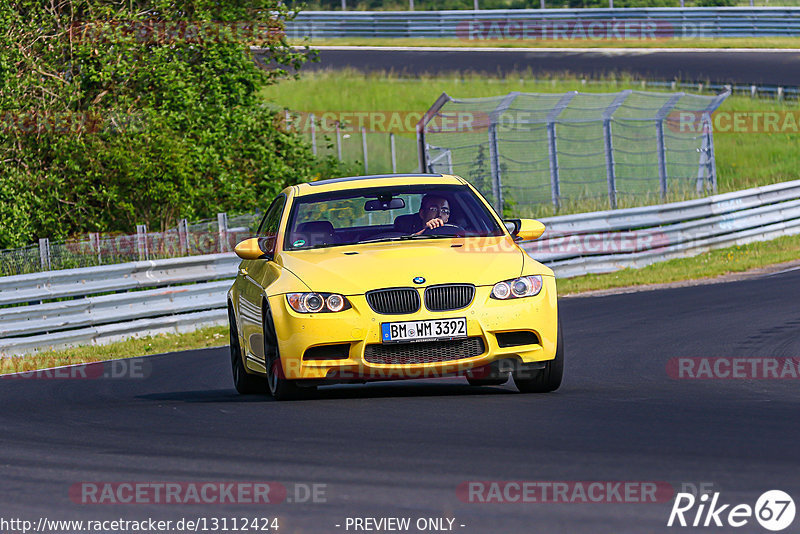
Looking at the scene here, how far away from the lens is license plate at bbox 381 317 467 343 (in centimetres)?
845

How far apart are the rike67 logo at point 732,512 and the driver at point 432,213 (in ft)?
15.5

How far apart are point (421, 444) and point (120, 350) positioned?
401 inches

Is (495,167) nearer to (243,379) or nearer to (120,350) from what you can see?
(120,350)

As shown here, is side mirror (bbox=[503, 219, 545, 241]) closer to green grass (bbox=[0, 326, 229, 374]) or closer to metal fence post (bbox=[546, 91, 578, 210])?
green grass (bbox=[0, 326, 229, 374])

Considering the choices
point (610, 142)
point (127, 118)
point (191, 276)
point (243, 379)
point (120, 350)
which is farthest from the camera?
point (610, 142)

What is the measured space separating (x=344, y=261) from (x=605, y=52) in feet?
121

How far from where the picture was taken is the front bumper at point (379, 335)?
8.49m

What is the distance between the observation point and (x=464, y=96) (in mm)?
36469

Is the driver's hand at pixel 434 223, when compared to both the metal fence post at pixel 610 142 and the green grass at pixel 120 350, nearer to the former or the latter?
the green grass at pixel 120 350

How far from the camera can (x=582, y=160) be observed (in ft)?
103

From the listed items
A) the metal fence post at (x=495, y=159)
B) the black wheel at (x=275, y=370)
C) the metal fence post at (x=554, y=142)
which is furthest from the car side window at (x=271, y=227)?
the metal fence post at (x=554, y=142)

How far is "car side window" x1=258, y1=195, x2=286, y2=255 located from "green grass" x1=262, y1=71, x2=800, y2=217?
19.5 meters

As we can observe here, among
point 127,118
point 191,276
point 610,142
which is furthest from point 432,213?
point 610,142

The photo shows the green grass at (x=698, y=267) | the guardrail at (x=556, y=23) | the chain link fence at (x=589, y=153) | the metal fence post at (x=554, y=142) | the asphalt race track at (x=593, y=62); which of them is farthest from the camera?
the guardrail at (x=556, y=23)
